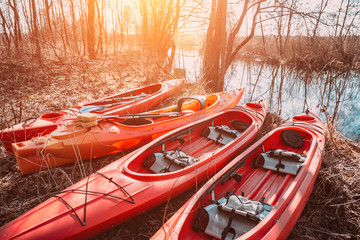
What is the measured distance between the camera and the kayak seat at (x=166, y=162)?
2.64 m

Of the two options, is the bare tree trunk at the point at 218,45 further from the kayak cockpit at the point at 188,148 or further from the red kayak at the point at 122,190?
the red kayak at the point at 122,190

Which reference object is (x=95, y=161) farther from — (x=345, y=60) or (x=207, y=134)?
(x=345, y=60)

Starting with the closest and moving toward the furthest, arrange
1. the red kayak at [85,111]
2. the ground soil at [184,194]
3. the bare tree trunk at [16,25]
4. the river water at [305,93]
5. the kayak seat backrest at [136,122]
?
1. the ground soil at [184,194]
2. the red kayak at [85,111]
3. the kayak seat backrest at [136,122]
4. the river water at [305,93]
5. the bare tree trunk at [16,25]

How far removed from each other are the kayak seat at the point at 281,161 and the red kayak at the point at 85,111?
7.61 ft

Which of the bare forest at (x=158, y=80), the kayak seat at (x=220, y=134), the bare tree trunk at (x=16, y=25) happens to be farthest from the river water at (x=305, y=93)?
the bare tree trunk at (x=16, y=25)

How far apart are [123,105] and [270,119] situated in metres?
3.08

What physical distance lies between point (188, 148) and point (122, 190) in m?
1.39

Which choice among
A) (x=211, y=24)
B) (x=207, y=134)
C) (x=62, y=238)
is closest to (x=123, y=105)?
(x=207, y=134)

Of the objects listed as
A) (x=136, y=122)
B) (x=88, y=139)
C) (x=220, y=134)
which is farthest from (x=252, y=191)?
(x=88, y=139)

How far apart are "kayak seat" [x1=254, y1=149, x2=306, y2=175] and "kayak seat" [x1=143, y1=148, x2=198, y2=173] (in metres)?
0.85

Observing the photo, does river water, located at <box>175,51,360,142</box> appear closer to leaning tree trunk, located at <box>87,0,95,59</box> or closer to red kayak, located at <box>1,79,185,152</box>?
red kayak, located at <box>1,79,185,152</box>

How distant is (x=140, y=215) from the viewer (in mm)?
2283

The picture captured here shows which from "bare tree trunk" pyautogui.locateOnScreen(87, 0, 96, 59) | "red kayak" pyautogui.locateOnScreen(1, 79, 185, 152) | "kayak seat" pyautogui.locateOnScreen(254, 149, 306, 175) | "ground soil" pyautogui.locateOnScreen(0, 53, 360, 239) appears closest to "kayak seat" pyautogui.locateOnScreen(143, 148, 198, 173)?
"ground soil" pyautogui.locateOnScreen(0, 53, 360, 239)

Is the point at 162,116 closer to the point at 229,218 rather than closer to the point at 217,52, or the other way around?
the point at 229,218
